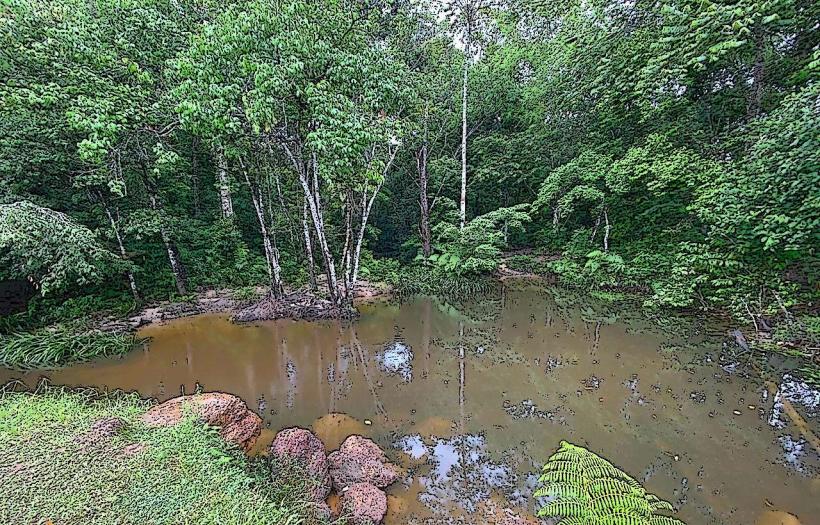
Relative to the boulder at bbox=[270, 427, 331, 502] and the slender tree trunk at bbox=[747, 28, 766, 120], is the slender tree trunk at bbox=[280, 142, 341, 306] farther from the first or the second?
the slender tree trunk at bbox=[747, 28, 766, 120]

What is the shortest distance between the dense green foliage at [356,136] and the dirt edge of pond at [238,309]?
0.40 m

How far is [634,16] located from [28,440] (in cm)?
1263

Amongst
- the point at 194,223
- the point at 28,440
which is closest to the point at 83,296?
the point at 194,223

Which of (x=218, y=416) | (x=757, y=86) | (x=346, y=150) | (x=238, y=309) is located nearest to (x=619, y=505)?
(x=218, y=416)

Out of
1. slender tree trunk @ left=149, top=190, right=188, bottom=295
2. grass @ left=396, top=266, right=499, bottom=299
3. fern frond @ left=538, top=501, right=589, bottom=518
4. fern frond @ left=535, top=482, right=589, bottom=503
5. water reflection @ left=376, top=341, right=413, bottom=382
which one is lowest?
water reflection @ left=376, top=341, right=413, bottom=382

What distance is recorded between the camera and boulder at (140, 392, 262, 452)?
367 cm

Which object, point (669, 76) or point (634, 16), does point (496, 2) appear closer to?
point (634, 16)

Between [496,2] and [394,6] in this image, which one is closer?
[394,6]

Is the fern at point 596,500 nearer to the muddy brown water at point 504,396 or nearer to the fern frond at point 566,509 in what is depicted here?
the fern frond at point 566,509

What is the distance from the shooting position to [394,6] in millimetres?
10594

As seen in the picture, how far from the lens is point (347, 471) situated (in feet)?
12.3

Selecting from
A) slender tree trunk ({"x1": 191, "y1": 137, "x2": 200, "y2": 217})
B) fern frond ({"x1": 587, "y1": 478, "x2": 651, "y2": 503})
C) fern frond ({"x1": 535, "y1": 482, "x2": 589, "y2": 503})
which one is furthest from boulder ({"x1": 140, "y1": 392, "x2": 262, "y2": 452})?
slender tree trunk ({"x1": 191, "y1": 137, "x2": 200, "y2": 217})

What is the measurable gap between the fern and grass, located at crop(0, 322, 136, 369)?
23.6ft

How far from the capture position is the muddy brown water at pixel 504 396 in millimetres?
3686
